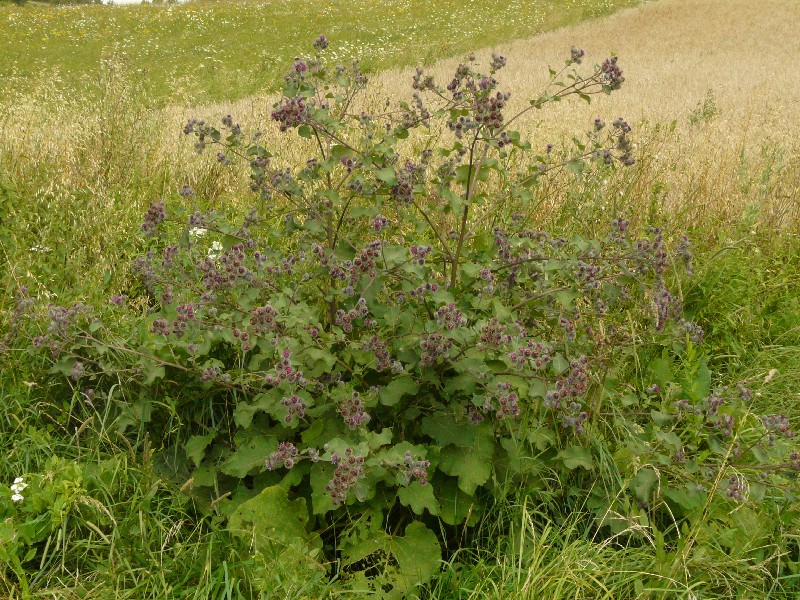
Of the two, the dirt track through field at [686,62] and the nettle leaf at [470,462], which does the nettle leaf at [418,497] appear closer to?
the nettle leaf at [470,462]

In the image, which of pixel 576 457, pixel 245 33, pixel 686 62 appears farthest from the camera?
pixel 245 33

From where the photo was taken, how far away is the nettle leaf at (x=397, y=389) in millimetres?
2514

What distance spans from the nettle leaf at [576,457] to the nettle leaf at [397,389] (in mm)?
596

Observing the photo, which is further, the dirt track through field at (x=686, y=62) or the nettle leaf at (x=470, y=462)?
the dirt track through field at (x=686, y=62)

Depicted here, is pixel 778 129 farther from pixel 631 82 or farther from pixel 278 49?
pixel 278 49

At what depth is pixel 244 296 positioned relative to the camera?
2705mm

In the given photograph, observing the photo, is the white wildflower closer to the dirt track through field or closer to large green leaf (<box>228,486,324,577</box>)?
large green leaf (<box>228,486,324,577</box>)

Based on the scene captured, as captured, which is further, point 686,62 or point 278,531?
point 686,62

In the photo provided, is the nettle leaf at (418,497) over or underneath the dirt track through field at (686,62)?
underneath

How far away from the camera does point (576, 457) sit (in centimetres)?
262

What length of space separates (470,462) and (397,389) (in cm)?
37

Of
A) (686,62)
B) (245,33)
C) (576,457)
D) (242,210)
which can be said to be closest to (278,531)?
(576,457)

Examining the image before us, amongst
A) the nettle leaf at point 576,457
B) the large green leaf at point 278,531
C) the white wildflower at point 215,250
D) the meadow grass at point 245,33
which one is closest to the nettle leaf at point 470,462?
Result: the nettle leaf at point 576,457

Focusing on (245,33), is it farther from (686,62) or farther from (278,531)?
(278,531)
